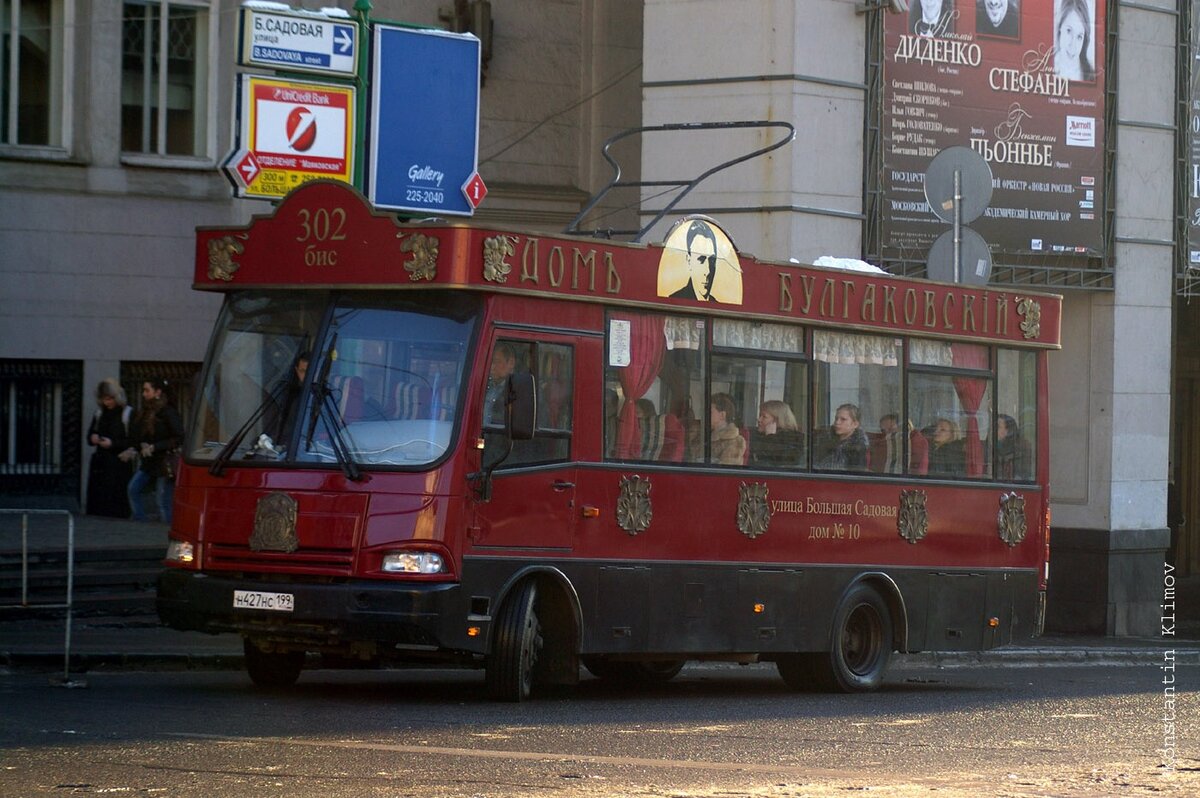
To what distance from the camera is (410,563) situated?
12039 millimetres

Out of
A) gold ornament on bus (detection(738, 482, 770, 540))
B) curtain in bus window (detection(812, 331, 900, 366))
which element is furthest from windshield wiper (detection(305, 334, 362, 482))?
curtain in bus window (detection(812, 331, 900, 366))

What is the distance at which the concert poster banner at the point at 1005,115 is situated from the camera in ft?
75.5

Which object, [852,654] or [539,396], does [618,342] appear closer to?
[539,396]

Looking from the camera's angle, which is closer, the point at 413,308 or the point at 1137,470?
the point at 413,308

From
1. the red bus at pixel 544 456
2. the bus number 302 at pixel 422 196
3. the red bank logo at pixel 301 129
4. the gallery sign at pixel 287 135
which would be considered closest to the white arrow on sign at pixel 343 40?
the gallery sign at pixel 287 135

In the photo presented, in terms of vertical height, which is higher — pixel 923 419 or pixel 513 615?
pixel 923 419

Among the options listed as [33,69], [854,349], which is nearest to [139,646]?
[854,349]

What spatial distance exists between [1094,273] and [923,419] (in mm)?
9344

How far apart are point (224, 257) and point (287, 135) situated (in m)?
6.21

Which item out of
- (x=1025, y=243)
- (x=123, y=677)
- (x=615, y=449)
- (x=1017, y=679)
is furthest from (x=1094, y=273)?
(x=123, y=677)

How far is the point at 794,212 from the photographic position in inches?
874

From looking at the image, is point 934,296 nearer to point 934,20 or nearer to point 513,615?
point 513,615

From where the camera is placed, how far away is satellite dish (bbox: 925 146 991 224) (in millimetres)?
19844

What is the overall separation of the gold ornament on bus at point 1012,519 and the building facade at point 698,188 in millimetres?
5502
